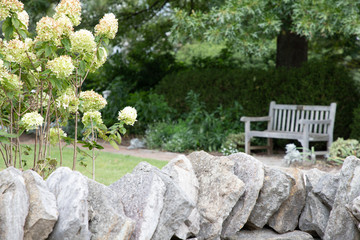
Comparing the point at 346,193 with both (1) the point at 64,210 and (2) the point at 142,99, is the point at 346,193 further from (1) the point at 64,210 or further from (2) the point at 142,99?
(2) the point at 142,99

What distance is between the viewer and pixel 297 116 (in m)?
8.12

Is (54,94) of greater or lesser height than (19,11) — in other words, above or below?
below

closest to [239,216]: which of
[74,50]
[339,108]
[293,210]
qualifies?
[293,210]

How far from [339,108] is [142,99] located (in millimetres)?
4545

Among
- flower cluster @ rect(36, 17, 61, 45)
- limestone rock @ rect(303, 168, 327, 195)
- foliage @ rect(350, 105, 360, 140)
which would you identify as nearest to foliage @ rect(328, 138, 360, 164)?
foliage @ rect(350, 105, 360, 140)

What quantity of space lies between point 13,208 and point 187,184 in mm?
1156

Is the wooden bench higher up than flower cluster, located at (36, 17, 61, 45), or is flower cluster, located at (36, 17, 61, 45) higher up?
flower cluster, located at (36, 17, 61, 45)

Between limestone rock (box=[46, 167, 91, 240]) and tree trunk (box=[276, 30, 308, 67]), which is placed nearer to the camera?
limestone rock (box=[46, 167, 91, 240])

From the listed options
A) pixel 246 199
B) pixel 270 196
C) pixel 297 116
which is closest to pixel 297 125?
pixel 297 116

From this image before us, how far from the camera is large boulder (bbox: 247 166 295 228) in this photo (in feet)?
9.73

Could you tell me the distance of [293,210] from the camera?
10.4 ft

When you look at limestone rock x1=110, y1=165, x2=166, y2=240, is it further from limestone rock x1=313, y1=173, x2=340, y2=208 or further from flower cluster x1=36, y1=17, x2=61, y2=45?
limestone rock x1=313, y1=173, x2=340, y2=208

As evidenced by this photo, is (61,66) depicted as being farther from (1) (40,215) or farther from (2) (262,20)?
(2) (262,20)

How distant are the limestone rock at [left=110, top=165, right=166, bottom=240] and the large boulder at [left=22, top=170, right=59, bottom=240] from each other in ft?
1.54
